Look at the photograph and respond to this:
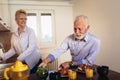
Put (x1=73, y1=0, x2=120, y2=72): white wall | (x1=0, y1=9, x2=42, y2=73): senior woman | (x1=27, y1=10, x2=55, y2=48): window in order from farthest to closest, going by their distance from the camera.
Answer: (x1=27, y1=10, x2=55, y2=48): window, (x1=73, y1=0, x2=120, y2=72): white wall, (x1=0, y1=9, x2=42, y2=73): senior woman

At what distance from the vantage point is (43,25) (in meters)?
4.09

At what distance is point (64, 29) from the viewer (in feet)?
14.0

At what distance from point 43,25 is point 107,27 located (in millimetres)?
1500

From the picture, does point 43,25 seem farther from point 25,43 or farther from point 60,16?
point 25,43

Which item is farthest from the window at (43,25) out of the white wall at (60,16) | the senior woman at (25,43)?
the senior woman at (25,43)

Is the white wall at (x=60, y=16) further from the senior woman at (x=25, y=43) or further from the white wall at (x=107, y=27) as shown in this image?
the senior woman at (x=25, y=43)

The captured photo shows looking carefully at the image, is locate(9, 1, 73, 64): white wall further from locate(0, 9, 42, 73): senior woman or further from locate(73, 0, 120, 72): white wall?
locate(0, 9, 42, 73): senior woman

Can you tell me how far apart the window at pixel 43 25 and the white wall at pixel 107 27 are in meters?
0.92

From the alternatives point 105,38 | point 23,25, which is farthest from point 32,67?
point 105,38

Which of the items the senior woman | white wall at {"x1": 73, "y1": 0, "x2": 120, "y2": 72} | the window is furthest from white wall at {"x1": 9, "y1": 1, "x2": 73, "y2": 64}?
the senior woman

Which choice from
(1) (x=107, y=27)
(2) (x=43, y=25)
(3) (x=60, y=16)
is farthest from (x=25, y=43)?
(3) (x=60, y=16)

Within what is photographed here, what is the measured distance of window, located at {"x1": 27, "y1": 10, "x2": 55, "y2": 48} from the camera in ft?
13.1

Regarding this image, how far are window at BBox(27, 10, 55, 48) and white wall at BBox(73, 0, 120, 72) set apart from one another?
3.03ft

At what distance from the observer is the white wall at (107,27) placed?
119 inches
